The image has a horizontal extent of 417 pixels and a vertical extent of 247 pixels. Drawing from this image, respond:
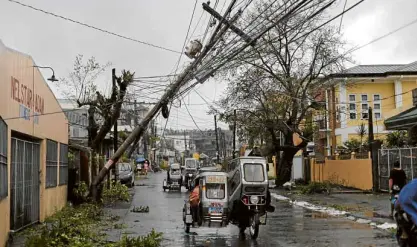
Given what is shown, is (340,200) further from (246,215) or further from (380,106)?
(380,106)

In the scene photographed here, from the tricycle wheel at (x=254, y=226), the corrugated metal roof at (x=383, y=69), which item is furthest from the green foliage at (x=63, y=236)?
the corrugated metal roof at (x=383, y=69)

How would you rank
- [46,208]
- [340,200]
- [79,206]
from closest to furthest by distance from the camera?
[46,208] < [79,206] < [340,200]

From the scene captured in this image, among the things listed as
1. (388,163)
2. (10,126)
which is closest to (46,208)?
(10,126)

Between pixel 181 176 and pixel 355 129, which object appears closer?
pixel 181 176

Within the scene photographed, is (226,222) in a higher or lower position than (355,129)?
lower

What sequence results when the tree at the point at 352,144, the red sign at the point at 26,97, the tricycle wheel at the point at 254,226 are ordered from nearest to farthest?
1. the red sign at the point at 26,97
2. the tricycle wheel at the point at 254,226
3. the tree at the point at 352,144

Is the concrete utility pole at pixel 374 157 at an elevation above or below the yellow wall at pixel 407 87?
below

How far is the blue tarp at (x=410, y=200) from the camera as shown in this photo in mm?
6770

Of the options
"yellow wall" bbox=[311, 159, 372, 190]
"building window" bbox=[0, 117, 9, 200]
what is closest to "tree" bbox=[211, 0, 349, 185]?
"yellow wall" bbox=[311, 159, 372, 190]

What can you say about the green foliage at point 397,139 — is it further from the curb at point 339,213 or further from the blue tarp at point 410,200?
the blue tarp at point 410,200

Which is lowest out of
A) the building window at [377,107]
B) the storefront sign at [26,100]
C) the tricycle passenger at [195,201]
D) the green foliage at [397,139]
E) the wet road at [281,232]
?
the wet road at [281,232]

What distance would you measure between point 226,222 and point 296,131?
2281 cm

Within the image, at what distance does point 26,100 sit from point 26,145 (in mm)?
1456

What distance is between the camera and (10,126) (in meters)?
12.0
